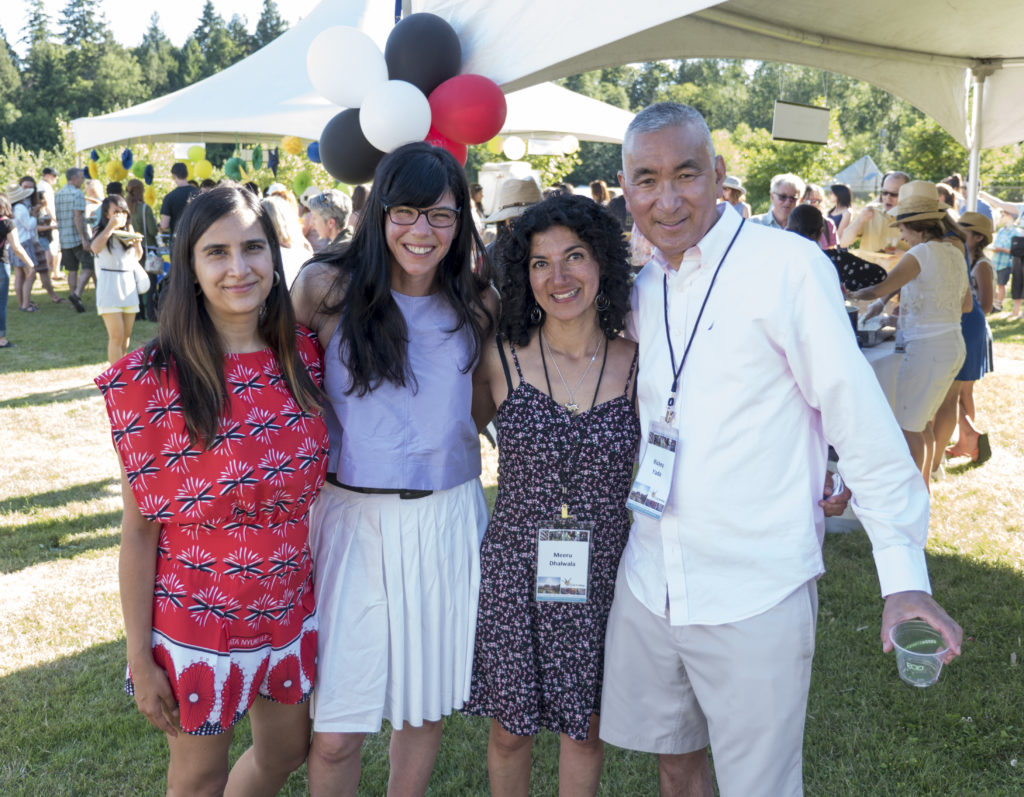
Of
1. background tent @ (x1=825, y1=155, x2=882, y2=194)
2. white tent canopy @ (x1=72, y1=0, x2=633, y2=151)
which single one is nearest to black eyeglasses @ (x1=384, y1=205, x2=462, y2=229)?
white tent canopy @ (x1=72, y1=0, x2=633, y2=151)

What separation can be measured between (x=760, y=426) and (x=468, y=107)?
2090mm

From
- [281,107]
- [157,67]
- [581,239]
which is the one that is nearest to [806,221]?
[281,107]

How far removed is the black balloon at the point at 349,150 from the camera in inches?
136

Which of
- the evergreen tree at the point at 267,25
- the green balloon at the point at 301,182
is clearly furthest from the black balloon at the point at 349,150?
the evergreen tree at the point at 267,25

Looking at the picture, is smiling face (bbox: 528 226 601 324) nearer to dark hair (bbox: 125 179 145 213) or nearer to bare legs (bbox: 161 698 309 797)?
bare legs (bbox: 161 698 309 797)

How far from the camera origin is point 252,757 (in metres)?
2.15

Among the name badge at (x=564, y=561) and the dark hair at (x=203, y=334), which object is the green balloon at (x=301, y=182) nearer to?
the dark hair at (x=203, y=334)

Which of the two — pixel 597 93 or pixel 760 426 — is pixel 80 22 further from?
pixel 760 426

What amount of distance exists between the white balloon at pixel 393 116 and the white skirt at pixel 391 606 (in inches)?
63.1

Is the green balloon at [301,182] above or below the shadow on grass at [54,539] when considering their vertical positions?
above

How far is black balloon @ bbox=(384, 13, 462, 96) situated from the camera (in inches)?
132

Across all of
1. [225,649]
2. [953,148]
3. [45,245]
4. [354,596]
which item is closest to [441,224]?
[354,596]

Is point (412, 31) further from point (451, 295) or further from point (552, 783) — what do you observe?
point (552, 783)

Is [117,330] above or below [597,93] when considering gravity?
below
